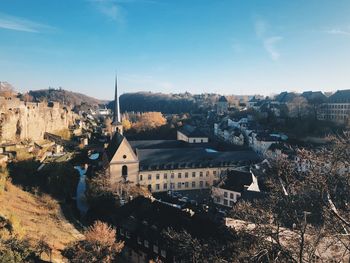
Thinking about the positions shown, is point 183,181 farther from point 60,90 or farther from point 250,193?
point 60,90

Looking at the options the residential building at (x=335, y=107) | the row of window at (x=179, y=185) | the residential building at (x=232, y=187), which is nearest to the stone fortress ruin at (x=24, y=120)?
the row of window at (x=179, y=185)

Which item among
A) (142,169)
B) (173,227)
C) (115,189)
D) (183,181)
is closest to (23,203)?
(115,189)

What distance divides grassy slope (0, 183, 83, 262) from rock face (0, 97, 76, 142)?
13048 millimetres

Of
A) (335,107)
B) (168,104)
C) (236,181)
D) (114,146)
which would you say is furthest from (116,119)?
(168,104)

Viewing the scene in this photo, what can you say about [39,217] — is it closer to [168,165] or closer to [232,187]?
[232,187]

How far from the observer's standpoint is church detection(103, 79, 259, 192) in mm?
37719

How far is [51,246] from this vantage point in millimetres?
19641

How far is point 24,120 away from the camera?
4416 cm

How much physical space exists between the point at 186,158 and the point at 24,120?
2232 centimetres

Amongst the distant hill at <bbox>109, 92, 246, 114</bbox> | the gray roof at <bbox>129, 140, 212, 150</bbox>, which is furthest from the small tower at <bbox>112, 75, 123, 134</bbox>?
the distant hill at <bbox>109, 92, 246, 114</bbox>

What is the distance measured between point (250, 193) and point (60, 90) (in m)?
173

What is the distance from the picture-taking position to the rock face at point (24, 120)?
3897cm

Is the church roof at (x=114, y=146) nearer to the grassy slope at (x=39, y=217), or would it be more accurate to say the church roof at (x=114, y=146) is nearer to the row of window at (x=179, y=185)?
the row of window at (x=179, y=185)

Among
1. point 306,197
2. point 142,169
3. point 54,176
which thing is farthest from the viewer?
point 142,169
